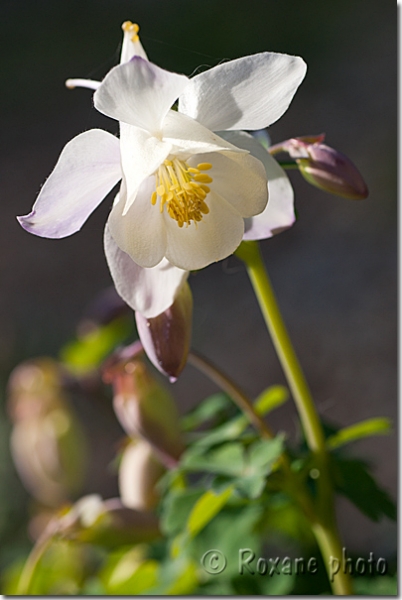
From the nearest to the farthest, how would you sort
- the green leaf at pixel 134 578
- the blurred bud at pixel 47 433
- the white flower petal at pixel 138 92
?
1. the white flower petal at pixel 138 92
2. the green leaf at pixel 134 578
3. the blurred bud at pixel 47 433

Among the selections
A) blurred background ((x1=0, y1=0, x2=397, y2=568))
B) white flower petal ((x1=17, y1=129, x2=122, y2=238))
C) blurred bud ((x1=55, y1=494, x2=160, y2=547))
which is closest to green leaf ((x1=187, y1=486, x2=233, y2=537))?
blurred bud ((x1=55, y1=494, x2=160, y2=547))

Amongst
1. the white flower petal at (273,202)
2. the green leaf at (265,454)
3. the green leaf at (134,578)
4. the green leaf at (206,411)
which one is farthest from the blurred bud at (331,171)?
the green leaf at (134,578)

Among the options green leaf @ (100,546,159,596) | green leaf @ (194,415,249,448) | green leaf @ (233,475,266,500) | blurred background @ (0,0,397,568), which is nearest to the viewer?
green leaf @ (233,475,266,500)

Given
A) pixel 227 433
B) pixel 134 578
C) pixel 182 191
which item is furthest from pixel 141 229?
pixel 134 578

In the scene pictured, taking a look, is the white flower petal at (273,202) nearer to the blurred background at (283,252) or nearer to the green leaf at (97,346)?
the green leaf at (97,346)

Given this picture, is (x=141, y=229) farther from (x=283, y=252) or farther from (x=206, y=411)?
(x=283, y=252)

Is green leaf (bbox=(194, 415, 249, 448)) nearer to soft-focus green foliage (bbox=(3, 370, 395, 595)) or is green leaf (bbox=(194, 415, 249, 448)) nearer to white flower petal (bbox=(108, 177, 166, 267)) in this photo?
soft-focus green foliage (bbox=(3, 370, 395, 595))
